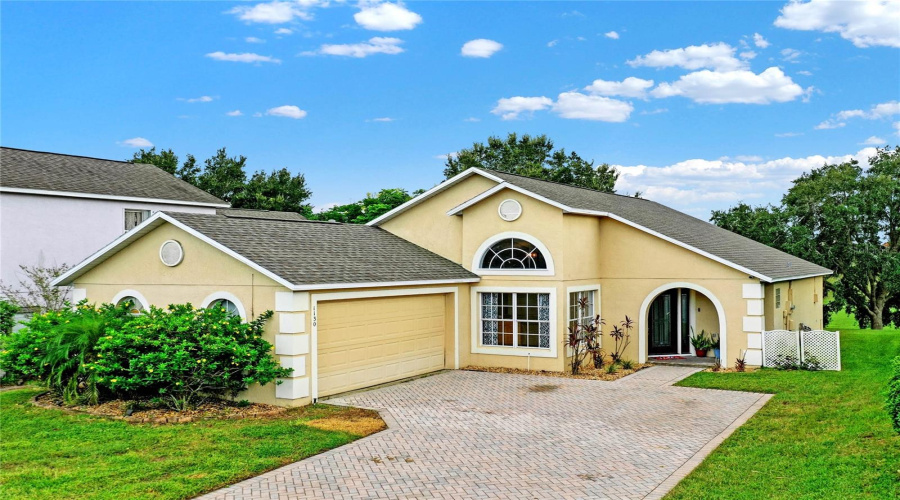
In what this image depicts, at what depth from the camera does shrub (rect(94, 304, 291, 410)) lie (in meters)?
12.5

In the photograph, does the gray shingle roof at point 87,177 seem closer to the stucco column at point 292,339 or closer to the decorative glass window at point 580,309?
the stucco column at point 292,339

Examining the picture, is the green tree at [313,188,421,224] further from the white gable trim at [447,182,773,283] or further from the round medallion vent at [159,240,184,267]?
the round medallion vent at [159,240,184,267]

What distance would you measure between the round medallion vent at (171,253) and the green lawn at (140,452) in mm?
3713

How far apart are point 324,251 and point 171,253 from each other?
3399 millimetres

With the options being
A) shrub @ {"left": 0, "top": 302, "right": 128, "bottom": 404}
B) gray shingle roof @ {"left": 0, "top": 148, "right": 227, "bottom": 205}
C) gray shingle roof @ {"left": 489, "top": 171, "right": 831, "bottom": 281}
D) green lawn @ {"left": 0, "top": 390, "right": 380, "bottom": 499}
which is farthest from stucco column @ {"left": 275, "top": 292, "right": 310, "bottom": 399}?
gray shingle roof @ {"left": 0, "top": 148, "right": 227, "bottom": 205}

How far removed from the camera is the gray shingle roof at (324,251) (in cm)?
1426

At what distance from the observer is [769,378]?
16.1 metres

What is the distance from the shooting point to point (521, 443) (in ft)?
35.1

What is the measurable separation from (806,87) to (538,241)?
15345 mm

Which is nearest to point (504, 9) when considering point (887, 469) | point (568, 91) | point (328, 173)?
point (887, 469)

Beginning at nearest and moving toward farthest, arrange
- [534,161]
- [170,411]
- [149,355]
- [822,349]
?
[149,355] → [170,411] → [822,349] → [534,161]

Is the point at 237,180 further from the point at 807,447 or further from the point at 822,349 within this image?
the point at 807,447

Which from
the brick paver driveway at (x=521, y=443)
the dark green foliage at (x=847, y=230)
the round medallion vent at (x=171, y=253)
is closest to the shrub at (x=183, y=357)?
the round medallion vent at (x=171, y=253)

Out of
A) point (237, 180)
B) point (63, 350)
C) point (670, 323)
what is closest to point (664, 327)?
point (670, 323)
